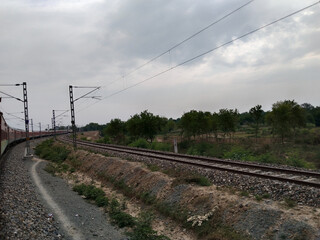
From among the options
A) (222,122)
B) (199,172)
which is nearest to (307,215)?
(199,172)

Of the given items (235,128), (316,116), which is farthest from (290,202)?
(316,116)

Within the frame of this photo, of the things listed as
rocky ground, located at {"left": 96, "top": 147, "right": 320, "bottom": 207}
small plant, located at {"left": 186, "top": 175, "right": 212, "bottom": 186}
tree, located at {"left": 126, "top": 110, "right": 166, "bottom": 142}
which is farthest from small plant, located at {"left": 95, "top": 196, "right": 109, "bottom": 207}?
A: tree, located at {"left": 126, "top": 110, "right": 166, "bottom": 142}

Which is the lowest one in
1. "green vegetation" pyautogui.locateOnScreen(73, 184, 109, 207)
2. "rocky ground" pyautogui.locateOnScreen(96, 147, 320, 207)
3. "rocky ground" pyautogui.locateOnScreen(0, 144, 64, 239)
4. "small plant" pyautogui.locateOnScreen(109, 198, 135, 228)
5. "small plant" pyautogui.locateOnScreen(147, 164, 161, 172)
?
"small plant" pyautogui.locateOnScreen(109, 198, 135, 228)

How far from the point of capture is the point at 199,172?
15.7 meters

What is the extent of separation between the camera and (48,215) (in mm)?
12258

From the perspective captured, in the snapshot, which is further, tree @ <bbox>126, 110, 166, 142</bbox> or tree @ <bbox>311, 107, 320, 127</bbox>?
tree @ <bbox>311, 107, 320, 127</bbox>

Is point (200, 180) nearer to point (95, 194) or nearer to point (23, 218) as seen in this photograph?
point (95, 194)

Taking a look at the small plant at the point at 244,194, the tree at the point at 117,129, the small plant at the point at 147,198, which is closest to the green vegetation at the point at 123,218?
the small plant at the point at 147,198

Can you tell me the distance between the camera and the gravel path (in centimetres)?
966

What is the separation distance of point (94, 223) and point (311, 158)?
29.0m

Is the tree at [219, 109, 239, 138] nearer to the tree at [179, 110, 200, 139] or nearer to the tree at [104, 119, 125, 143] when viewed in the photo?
the tree at [179, 110, 200, 139]

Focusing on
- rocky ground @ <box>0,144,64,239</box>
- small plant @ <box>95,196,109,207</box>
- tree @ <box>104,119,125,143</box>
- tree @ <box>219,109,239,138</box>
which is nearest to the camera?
rocky ground @ <box>0,144,64,239</box>

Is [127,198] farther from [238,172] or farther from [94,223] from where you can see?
[238,172]

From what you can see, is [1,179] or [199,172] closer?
[199,172]
